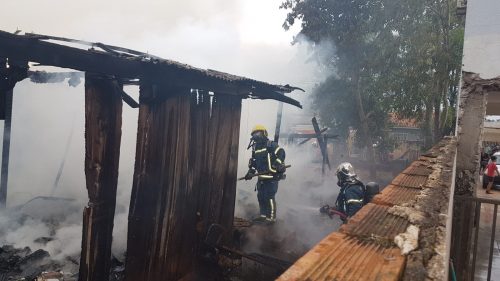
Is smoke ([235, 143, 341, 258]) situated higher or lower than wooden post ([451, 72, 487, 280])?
lower

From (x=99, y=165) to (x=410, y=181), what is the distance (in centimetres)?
305

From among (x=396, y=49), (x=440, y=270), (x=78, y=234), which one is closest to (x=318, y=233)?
(x=78, y=234)

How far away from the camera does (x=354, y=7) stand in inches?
581

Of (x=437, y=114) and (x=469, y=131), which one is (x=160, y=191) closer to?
(x=469, y=131)

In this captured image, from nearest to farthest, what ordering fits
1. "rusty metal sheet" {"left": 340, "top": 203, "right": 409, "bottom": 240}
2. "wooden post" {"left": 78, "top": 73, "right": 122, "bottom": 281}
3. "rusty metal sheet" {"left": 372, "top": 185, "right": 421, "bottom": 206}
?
"rusty metal sheet" {"left": 340, "top": 203, "right": 409, "bottom": 240}, "rusty metal sheet" {"left": 372, "top": 185, "right": 421, "bottom": 206}, "wooden post" {"left": 78, "top": 73, "right": 122, "bottom": 281}

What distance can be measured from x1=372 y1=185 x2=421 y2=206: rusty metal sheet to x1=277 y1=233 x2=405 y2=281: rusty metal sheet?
933 millimetres

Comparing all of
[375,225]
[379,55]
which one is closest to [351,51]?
[379,55]

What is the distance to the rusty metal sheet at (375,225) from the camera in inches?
69.3

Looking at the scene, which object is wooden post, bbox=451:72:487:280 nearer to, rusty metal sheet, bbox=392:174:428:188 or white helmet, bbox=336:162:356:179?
white helmet, bbox=336:162:356:179

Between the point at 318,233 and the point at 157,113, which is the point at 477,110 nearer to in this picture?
the point at 318,233

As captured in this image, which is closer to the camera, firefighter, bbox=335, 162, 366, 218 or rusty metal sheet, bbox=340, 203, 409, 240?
rusty metal sheet, bbox=340, 203, 409, 240

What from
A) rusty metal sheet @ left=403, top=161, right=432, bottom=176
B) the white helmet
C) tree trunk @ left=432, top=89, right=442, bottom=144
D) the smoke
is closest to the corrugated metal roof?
rusty metal sheet @ left=403, top=161, right=432, bottom=176

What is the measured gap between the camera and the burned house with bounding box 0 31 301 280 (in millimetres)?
3492

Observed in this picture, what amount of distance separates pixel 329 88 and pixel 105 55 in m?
14.3
